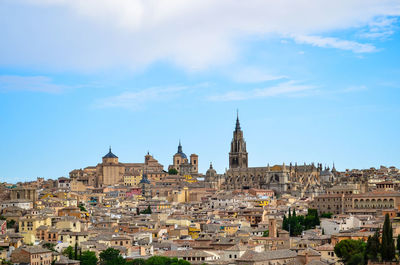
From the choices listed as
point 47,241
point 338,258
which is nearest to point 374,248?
point 338,258

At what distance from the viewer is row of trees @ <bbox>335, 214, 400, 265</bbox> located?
51.9 metres

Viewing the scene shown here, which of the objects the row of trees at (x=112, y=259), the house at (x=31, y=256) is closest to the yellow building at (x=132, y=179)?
the row of trees at (x=112, y=259)

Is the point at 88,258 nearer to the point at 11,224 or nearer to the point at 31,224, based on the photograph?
the point at 31,224

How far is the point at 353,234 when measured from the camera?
220 feet

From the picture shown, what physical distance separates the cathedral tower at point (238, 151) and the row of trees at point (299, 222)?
68.0 meters

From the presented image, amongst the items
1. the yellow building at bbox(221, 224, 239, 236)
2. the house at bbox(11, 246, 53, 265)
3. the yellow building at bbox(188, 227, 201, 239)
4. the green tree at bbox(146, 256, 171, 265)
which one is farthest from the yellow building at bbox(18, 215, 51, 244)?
the yellow building at bbox(221, 224, 239, 236)

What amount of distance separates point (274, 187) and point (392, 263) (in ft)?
253

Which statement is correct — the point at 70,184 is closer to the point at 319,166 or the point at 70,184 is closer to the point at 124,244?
the point at 319,166

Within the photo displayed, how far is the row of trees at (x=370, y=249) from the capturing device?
5194 cm

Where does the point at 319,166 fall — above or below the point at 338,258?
above

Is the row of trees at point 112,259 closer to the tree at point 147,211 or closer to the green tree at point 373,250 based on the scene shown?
the green tree at point 373,250

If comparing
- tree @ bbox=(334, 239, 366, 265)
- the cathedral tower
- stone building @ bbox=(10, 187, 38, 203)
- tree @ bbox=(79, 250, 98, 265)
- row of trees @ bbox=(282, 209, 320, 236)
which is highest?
the cathedral tower

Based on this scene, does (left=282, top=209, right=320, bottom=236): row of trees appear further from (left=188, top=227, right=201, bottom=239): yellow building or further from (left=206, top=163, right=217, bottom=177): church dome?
(left=206, top=163, right=217, bottom=177): church dome

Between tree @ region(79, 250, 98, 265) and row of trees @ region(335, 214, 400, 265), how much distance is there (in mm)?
17309
